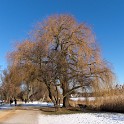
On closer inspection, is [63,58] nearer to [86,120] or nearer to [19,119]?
[19,119]

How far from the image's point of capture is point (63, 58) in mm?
29938

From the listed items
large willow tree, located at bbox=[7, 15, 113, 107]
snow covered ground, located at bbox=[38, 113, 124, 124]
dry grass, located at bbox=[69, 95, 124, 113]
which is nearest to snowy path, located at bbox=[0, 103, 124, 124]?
snow covered ground, located at bbox=[38, 113, 124, 124]

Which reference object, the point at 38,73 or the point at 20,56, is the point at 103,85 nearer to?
the point at 38,73

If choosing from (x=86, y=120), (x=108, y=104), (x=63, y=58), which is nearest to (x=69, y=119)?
(x=86, y=120)

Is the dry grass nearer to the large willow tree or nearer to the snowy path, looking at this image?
the large willow tree

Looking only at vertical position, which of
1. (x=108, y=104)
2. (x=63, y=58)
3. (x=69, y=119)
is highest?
(x=63, y=58)

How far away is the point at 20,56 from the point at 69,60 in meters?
5.84

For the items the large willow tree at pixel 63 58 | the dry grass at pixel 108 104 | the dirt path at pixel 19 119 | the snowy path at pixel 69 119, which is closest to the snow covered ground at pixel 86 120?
the snowy path at pixel 69 119

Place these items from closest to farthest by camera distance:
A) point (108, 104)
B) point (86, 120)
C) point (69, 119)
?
point (86, 120) < point (69, 119) < point (108, 104)

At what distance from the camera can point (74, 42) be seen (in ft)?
107

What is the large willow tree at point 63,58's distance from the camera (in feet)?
94.5

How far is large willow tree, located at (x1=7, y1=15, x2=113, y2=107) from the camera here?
28.8 meters

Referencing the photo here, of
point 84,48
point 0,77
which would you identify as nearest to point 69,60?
point 84,48

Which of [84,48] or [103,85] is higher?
[84,48]
